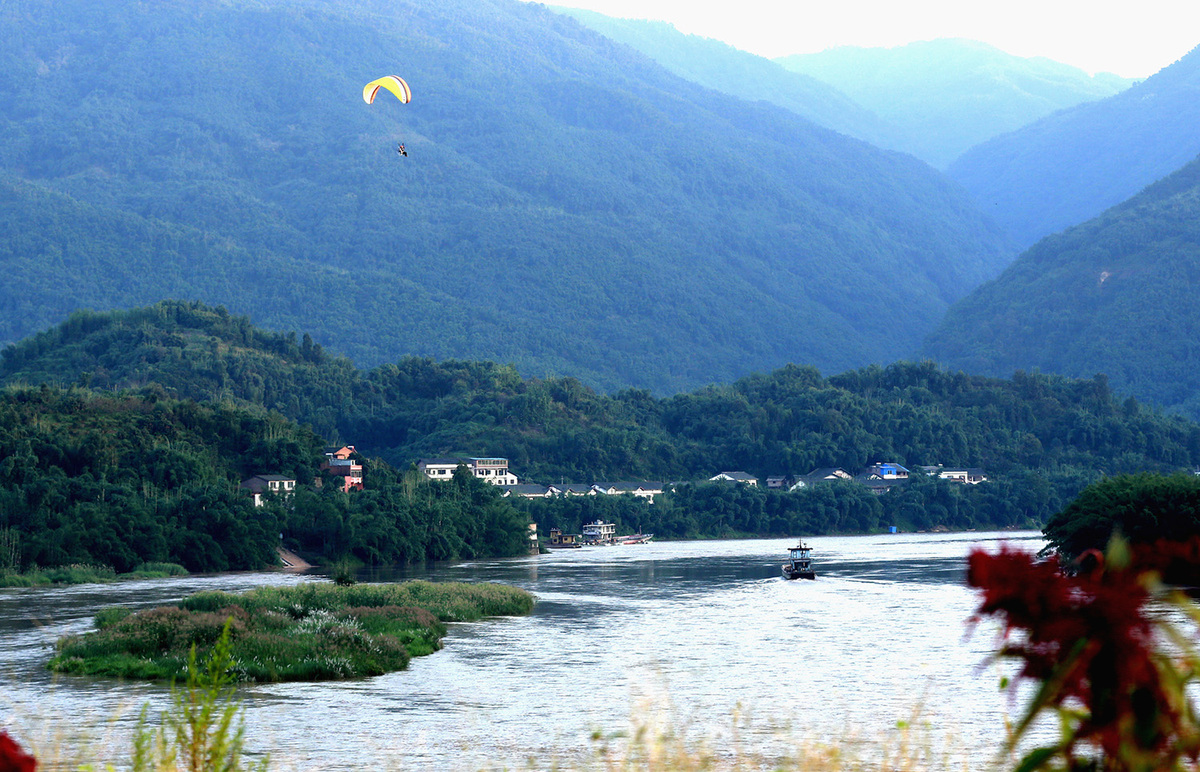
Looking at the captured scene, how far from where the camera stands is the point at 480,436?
198m

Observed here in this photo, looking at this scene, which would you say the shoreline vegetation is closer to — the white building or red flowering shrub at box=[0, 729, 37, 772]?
the white building

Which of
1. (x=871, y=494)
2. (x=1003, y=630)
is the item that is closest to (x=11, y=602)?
(x=1003, y=630)

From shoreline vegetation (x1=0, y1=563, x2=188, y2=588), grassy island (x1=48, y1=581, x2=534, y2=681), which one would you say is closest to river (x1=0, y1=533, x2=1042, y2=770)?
grassy island (x1=48, y1=581, x2=534, y2=681)

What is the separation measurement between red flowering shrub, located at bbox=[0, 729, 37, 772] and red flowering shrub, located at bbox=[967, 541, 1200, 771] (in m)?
3.26

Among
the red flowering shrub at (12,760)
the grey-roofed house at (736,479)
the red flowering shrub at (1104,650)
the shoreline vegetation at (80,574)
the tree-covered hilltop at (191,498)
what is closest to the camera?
the red flowering shrub at (1104,650)

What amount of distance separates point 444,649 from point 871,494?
13097 cm

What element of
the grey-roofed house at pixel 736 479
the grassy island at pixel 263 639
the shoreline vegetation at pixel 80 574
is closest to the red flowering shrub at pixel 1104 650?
the grassy island at pixel 263 639

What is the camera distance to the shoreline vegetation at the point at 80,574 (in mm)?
83562

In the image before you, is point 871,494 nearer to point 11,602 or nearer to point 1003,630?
point 11,602

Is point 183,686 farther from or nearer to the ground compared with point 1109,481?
nearer to the ground

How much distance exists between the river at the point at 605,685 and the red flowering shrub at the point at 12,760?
349 cm

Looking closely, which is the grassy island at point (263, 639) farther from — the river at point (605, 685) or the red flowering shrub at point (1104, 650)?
the red flowering shrub at point (1104, 650)

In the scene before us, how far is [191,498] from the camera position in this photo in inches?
4065

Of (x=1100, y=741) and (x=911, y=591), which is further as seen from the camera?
(x=911, y=591)
